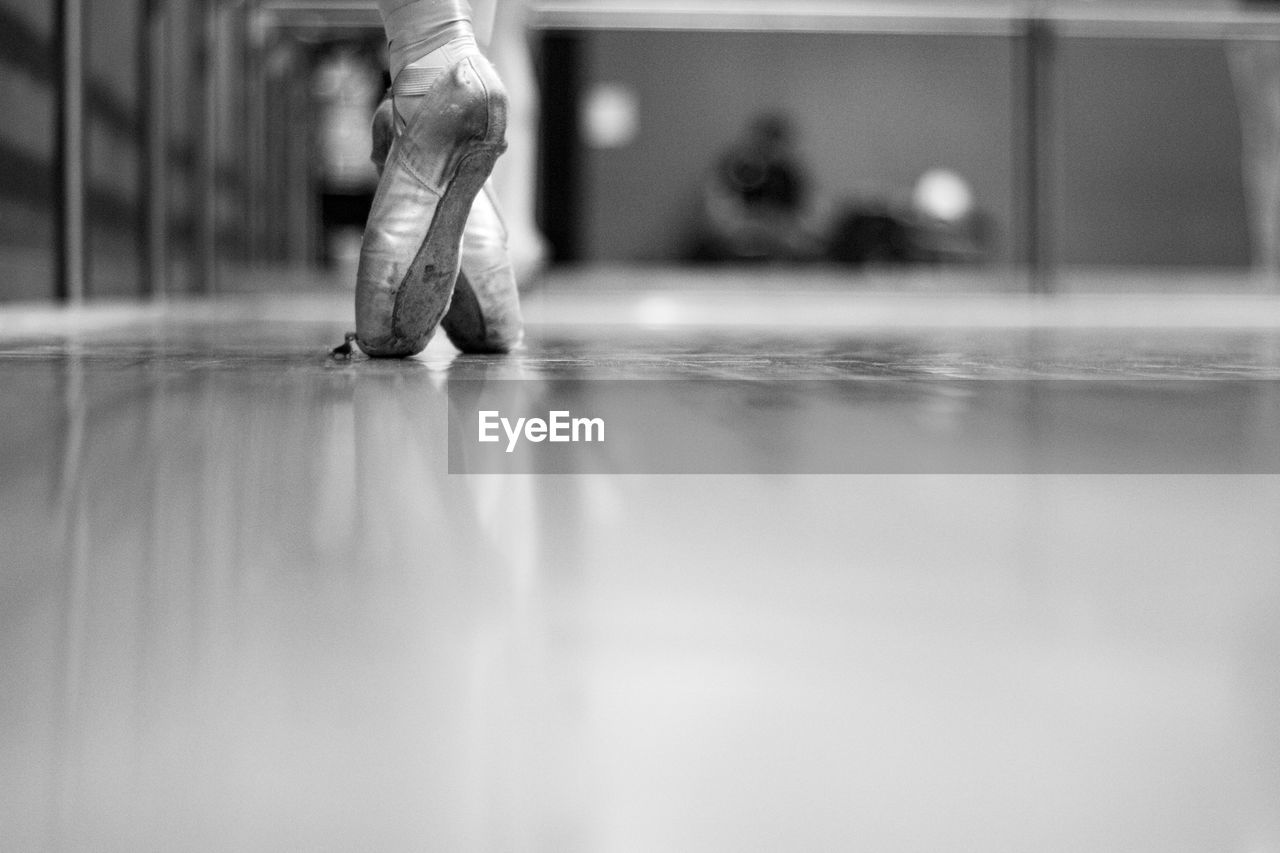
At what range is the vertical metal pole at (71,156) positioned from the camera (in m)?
1.55

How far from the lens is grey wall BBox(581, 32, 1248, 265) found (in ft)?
21.6

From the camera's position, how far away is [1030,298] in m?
2.93

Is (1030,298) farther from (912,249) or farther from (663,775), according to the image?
(912,249)

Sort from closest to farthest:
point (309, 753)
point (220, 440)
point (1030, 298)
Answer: point (309, 753) < point (220, 440) < point (1030, 298)

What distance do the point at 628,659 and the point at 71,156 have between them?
147 cm

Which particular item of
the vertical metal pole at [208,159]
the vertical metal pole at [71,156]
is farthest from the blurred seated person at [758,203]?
the vertical metal pole at [71,156]

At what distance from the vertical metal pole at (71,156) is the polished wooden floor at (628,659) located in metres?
1.24

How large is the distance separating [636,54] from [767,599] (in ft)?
21.5

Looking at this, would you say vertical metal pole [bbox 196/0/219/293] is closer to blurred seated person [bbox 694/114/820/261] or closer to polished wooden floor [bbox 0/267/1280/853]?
polished wooden floor [bbox 0/267/1280/853]

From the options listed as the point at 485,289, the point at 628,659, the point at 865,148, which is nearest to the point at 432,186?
the point at 485,289

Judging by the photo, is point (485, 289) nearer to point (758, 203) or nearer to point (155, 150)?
point (155, 150)

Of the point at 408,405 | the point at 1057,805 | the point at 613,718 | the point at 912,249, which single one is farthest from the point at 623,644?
the point at 912,249

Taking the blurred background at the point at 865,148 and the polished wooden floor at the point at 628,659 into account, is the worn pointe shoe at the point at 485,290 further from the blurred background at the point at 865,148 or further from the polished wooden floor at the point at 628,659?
the blurred background at the point at 865,148

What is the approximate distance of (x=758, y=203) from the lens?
20.6 feet
